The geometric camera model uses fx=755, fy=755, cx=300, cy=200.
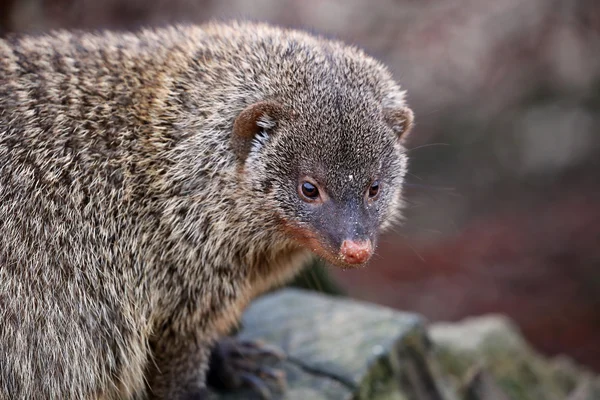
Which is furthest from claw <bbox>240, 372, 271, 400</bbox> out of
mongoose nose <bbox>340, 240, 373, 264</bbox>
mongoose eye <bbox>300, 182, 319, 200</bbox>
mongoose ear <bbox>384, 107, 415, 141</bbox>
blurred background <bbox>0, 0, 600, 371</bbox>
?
blurred background <bbox>0, 0, 600, 371</bbox>

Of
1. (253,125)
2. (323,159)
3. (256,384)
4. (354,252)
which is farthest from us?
(256,384)

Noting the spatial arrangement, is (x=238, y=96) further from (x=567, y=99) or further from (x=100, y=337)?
(x=567, y=99)

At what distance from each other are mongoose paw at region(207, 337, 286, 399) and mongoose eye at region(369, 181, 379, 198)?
1.51 metres

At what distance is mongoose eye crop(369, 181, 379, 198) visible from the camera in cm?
418

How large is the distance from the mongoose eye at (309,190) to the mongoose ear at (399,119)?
0.67 m

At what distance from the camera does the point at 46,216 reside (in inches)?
156

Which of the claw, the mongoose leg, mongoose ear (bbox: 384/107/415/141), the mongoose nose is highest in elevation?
mongoose ear (bbox: 384/107/415/141)

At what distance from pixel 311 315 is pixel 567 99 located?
23.0 feet

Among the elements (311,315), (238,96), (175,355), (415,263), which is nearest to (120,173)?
(238,96)

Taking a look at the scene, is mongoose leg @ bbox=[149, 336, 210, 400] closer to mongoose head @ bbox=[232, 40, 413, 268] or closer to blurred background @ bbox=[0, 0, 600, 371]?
mongoose head @ bbox=[232, 40, 413, 268]

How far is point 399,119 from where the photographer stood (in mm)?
4438

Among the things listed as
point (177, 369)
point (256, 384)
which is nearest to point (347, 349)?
point (256, 384)

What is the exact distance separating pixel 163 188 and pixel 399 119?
4.68 feet

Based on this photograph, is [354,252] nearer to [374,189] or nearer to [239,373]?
[374,189]
